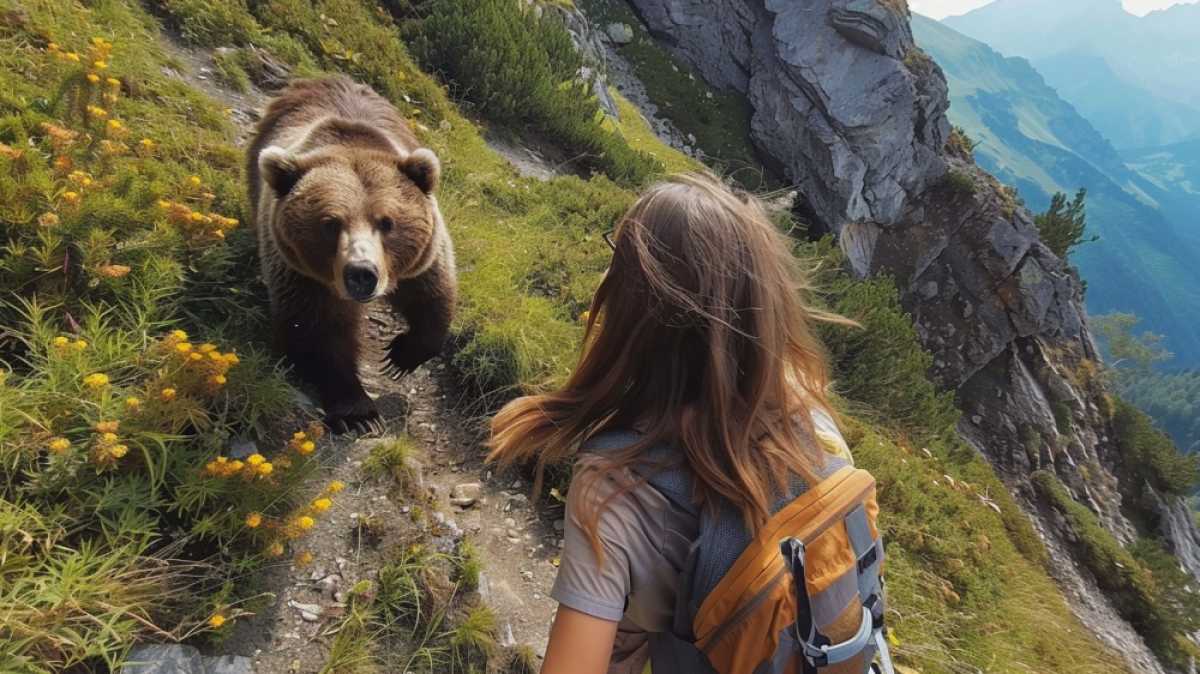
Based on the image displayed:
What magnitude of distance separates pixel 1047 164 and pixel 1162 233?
28.5 meters

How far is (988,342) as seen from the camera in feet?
72.5

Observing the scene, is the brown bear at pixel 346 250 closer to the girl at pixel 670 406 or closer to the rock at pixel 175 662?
the rock at pixel 175 662

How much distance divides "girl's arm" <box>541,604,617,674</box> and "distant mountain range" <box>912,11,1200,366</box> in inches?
4640

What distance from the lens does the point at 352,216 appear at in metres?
2.74

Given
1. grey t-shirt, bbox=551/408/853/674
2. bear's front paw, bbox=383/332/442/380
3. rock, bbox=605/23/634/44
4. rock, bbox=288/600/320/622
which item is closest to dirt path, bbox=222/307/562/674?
rock, bbox=288/600/320/622

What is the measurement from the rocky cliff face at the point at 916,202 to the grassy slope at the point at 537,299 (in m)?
13.8

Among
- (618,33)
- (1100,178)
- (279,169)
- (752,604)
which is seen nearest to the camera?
(752,604)

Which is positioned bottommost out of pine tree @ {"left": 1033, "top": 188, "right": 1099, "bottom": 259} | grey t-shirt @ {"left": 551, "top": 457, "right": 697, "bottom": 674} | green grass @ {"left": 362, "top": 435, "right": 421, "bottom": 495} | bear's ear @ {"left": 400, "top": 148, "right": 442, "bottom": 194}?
green grass @ {"left": 362, "top": 435, "right": 421, "bottom": 495}

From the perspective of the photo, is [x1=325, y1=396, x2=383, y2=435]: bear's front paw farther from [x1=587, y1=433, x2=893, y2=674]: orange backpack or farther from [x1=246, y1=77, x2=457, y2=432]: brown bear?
[x1=587, y1=433, x2=893, y2=674]: orange backpack

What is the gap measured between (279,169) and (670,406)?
2.35m

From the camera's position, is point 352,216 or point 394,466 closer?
point 352,216

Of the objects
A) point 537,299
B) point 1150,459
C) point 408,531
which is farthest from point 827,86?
point 408,531

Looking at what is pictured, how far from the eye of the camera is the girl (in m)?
1.22

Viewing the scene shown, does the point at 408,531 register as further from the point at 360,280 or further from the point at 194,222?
the point at 194,222
